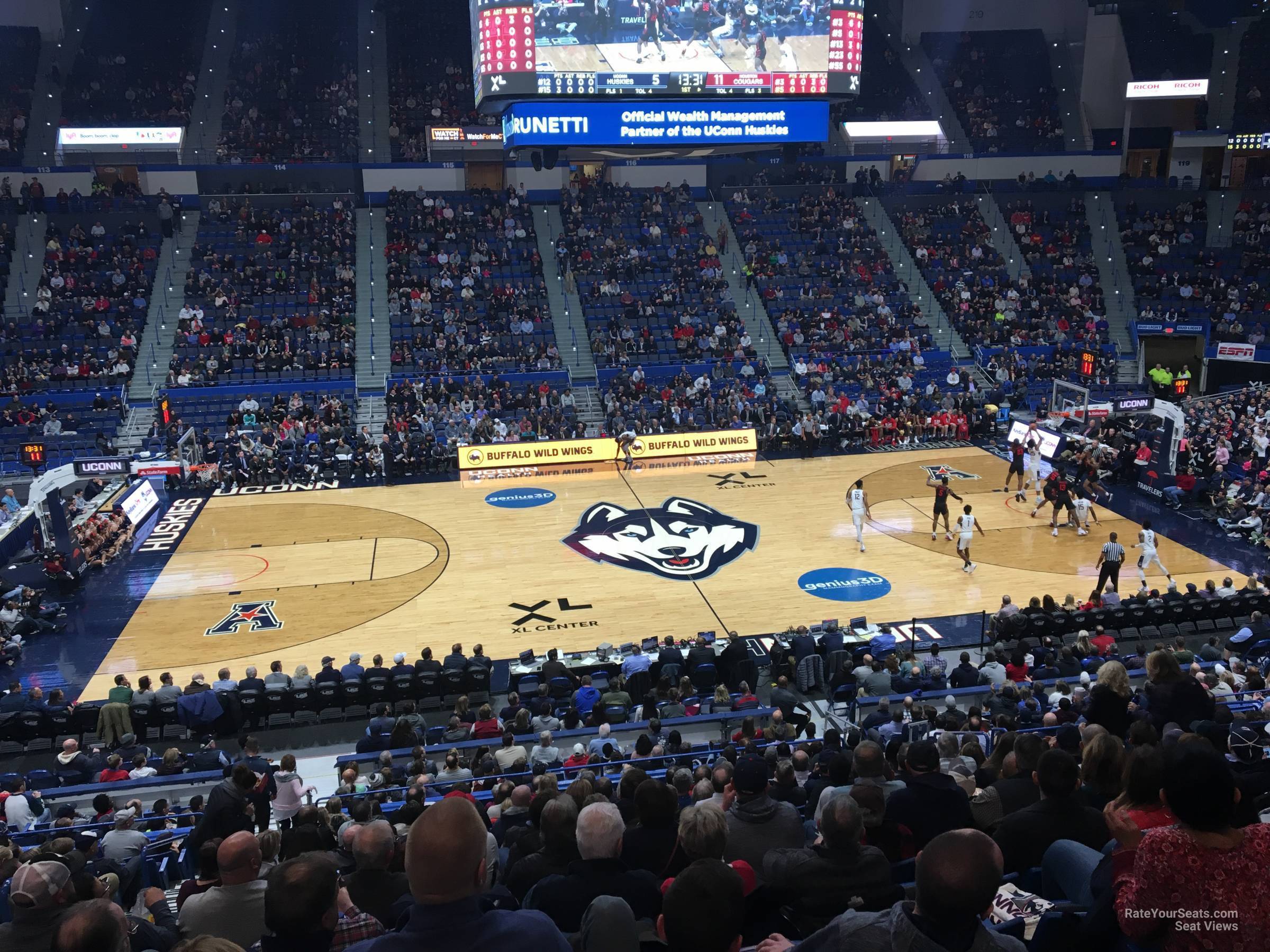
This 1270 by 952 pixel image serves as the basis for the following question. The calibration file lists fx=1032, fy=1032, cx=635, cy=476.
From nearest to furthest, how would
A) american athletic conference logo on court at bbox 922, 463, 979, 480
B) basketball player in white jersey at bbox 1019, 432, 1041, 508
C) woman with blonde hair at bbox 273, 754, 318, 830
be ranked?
woman with blonde hair at bbox 273, 754, 318, 830 < basketball player in white jersey at bbox 1019, 432, 1041, 508 < american athletic conference logo on court at bbox 922, 463, 979, 480

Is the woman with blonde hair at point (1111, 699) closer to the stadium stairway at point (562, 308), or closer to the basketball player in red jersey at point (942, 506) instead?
the basketball player in red jersey at point (942, 506)

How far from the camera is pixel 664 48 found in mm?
23359

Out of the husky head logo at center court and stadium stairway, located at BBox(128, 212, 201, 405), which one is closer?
the husky head logo at center court

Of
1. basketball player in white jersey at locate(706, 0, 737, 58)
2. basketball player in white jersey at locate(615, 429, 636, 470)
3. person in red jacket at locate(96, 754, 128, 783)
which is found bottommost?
Result: basketball player in white jersey at locate(615, 429, 636, 470)

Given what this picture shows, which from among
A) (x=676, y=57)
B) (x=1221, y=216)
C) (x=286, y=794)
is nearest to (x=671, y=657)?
(x=286, y=794)

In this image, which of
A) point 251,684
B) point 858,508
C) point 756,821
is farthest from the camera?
point 858,508

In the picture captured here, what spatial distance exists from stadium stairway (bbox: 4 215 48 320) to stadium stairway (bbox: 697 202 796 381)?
2506cm

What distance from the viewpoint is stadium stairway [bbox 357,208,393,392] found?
115ft

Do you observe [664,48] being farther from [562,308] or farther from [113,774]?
[113,774]

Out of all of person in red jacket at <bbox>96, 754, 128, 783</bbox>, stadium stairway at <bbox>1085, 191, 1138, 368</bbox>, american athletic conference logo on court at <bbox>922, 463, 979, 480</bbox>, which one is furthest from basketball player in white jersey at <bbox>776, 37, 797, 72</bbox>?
stadium stairway at <bbox>1085, 191, 1138, 368</bbox>

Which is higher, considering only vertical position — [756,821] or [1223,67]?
[1223,67]

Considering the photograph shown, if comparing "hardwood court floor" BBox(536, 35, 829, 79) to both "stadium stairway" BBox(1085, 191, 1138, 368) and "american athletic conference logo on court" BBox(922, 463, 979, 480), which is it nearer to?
"american athletic conference logo on court" BBox(922, 463, 979, 480)

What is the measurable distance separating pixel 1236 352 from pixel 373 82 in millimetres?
37000

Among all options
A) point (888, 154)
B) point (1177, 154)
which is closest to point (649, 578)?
point (888, 154)
